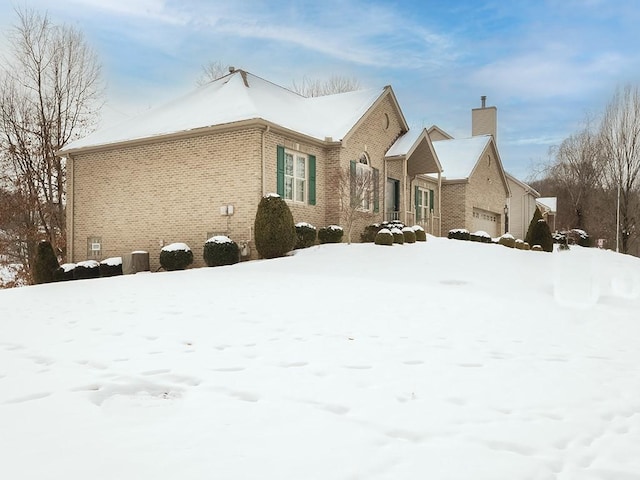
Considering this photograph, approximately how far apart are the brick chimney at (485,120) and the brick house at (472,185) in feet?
10.3

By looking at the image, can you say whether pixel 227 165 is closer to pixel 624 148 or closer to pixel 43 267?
pixel 43 267

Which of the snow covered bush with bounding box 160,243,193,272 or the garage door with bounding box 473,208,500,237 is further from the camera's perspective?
the garage door with bounding box 473,208,500,237

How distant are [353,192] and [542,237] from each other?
40.5 ft

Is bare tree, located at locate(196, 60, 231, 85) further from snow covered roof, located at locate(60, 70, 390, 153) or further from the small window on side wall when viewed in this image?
the small window on side wall

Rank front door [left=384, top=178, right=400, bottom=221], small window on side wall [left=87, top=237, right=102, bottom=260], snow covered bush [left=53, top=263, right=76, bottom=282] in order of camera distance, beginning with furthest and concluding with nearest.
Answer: front door [left=384, top=178, right=400, bottom=221], small window on side wall [left=87, top=237, right=102, bottom=260], snow covered bush [left=53, top=263, right=76, bottom=282]

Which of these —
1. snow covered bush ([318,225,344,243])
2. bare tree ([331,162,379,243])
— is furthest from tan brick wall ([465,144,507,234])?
snow covered bush ([318,225,344,243])

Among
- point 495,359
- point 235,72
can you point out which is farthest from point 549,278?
point 235,72

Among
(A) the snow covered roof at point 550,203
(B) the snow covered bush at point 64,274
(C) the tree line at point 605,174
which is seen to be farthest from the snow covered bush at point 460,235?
(A) the snow covered roof at point 550,203

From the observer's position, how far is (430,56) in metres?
21.5

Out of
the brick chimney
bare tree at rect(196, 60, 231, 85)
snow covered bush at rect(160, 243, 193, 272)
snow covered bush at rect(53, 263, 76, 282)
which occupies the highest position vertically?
bare tree at rect(196, 60, 231, 85)

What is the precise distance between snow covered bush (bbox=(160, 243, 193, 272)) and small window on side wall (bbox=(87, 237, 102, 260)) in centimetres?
491

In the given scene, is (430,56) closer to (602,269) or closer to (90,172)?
(602,269)

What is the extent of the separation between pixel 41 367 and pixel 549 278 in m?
12.4

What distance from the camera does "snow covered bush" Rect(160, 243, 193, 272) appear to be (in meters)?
14.9
